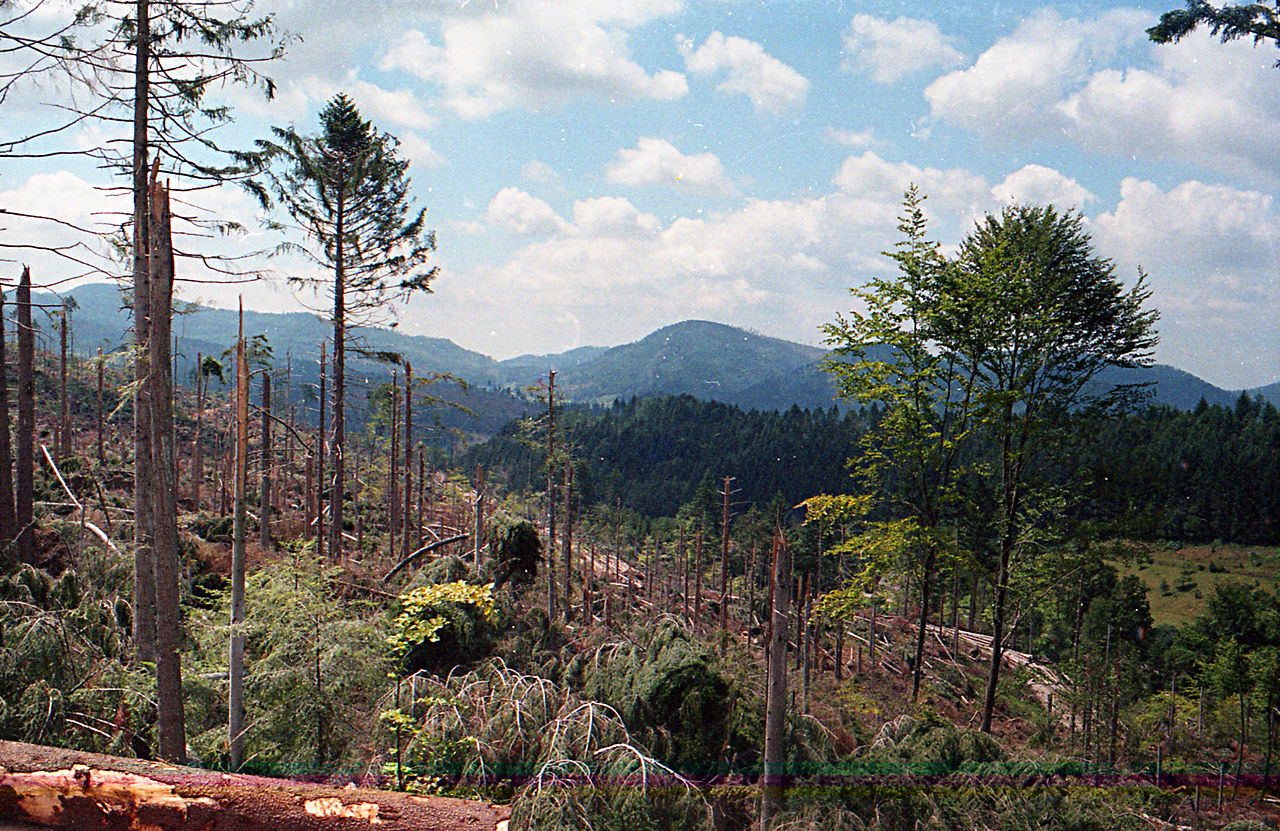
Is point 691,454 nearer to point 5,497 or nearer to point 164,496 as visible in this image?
point 5,497

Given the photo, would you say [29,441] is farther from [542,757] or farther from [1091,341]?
[1091,341]

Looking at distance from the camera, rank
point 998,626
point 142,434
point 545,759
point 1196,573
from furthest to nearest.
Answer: point 1196,573, point 998,626, point 142,434, point 545,759

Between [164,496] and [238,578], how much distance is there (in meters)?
1.16

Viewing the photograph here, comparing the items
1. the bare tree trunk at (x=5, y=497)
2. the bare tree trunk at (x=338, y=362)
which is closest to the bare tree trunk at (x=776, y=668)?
the bare tree trunk at (x=5, y=497)

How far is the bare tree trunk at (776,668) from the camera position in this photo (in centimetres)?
525

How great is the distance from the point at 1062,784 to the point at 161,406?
11.2 meters

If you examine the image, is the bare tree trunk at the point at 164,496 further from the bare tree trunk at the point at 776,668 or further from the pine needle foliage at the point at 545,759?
the bare tree trunk at the point at 776,668

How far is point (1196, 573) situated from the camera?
56812 millimetres

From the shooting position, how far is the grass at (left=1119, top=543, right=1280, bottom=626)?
1944 inches

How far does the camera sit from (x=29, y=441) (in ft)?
44.9

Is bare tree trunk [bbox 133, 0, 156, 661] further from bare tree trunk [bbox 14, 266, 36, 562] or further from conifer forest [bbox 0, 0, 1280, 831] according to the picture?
bare tree trunk [bbox 14, 266, 36, 562]

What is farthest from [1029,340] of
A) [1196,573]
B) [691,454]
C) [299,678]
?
[691,454]

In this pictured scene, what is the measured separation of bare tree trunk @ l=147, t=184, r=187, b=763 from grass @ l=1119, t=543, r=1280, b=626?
57.9 meters

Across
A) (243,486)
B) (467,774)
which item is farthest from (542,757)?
(243,486)
